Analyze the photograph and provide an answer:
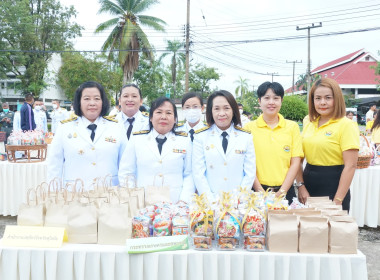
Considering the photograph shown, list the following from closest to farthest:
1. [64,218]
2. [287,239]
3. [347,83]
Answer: [287,239], [64,218], [347,83]

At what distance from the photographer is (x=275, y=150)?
2678mm

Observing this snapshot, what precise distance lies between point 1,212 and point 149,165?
3753mm

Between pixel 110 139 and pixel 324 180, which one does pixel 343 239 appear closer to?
pixel 324 180

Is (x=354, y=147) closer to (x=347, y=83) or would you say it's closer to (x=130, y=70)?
(x=130, y=70)

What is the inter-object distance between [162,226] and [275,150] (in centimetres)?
120

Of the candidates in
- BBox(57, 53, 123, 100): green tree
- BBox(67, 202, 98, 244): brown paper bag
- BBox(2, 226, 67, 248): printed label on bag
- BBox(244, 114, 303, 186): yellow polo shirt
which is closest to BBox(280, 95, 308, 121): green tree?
BBox(57, 53, 123, 100): green tree

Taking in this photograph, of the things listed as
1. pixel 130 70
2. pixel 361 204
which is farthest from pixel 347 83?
pixel 361 204

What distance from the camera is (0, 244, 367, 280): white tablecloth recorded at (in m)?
1.75

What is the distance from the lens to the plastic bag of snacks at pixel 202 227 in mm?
1819

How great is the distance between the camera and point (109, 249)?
1839 mm

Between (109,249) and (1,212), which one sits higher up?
(109,249)

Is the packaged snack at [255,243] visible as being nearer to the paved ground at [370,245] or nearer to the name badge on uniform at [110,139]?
the name badge on uniform at [110,139]

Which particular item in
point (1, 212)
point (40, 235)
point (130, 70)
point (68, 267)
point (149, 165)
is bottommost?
point (1, 212)

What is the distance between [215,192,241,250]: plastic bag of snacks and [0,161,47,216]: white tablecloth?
390 centimetres
